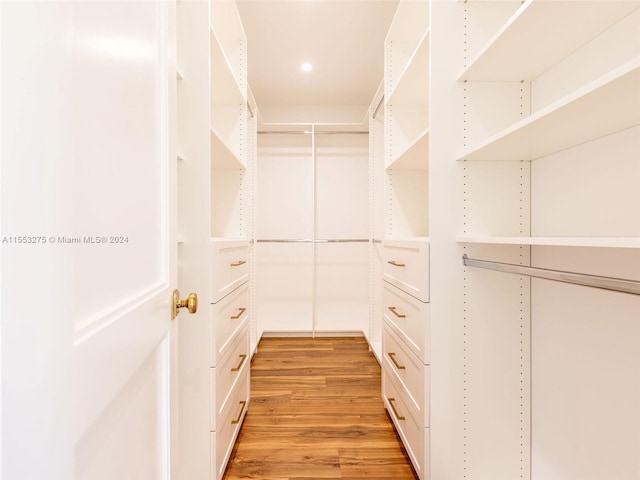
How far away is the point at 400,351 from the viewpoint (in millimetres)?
1553

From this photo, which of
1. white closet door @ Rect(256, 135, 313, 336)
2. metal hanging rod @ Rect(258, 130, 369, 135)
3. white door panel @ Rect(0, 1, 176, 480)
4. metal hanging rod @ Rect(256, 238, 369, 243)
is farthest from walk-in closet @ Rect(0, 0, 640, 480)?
white closet door @ Rect(256, 135, 313, 336)

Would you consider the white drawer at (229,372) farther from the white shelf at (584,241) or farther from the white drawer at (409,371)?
the white shelf at (584,241)

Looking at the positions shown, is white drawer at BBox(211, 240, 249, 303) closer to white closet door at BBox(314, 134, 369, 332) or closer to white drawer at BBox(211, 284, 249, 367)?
white drawer at BBox(211, 284, 249, 367)

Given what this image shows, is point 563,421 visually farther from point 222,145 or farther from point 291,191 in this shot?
point 291,191

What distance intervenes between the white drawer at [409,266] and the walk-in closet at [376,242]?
0.04ft

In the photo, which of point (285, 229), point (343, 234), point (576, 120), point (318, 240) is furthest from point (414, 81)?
point (285, 229)

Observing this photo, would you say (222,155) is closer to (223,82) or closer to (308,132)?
(223,82)

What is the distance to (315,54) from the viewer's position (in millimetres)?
2561

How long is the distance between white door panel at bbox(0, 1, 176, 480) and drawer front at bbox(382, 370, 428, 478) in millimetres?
1007

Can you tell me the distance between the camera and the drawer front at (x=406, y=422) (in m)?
1.29

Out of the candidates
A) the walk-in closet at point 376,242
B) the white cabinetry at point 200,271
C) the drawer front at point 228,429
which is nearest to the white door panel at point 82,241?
the walk-in closet at point 376,242

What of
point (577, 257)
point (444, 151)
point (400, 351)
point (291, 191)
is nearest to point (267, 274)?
point (291, 191)

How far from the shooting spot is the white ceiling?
2.09 m

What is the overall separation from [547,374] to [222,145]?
158 centimetres
